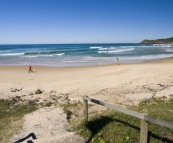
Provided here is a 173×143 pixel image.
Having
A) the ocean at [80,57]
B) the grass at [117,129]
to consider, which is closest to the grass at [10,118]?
the grass at [117,129]

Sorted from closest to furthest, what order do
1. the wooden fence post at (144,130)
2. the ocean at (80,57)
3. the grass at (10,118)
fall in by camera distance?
the wooden fence post at (144,130), the grass at (10,118), the ocean at (80,57)

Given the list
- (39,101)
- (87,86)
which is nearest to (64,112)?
(39,101)

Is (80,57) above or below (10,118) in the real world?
below

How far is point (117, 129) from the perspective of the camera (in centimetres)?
522

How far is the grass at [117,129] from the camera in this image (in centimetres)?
477

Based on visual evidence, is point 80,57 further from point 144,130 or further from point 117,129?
point 144,130

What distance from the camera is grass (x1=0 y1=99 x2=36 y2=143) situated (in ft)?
19.1

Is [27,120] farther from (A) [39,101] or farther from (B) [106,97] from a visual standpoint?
(B) [106,97]

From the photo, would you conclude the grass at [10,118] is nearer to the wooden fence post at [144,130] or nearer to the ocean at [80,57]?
the wooden fence post at [144,130]

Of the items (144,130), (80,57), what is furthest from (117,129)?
(80,57)

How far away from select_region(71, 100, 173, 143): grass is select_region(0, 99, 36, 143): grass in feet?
6.11

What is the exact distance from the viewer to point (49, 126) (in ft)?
20.5

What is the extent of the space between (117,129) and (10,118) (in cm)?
396

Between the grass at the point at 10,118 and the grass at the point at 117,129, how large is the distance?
1864 millimetres
